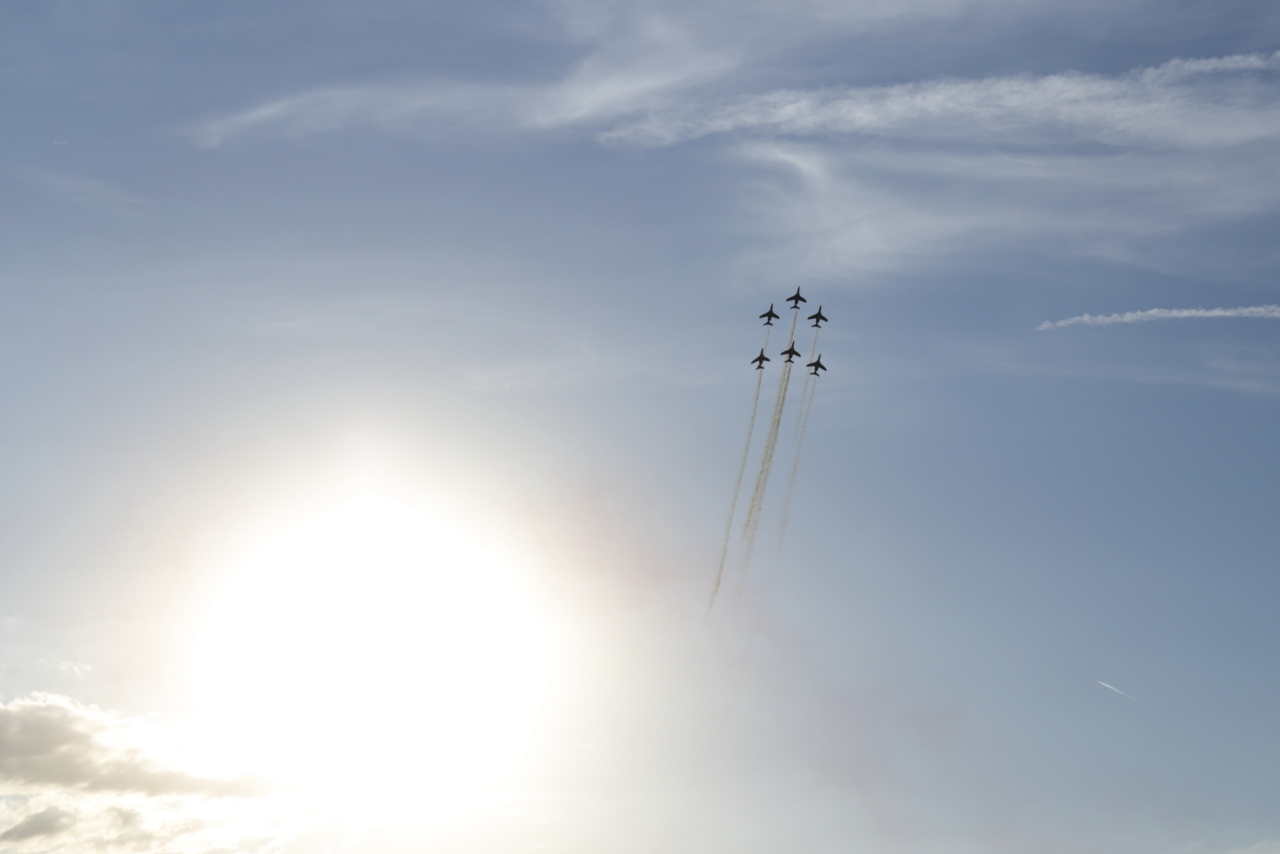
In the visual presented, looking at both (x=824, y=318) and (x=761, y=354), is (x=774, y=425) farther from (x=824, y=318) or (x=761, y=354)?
(x=824, y=318)

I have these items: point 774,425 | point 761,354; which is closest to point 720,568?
point 774,425

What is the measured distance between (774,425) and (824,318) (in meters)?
28.7

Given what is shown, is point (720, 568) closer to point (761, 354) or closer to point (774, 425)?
point (774, 425)

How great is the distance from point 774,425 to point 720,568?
32.6 meters

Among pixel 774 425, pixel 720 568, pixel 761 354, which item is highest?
pixel 761 354

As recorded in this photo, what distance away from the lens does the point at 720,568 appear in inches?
6545

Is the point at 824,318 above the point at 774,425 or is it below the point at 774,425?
above

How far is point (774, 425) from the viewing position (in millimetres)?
164875

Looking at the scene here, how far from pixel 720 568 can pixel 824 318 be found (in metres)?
60.0

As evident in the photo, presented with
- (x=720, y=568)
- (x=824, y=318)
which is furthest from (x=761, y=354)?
(x=720, y=568)

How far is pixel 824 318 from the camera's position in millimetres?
174125

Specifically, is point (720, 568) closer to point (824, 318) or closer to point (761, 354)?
point (761, 354)

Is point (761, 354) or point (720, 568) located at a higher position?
point (761, 354)

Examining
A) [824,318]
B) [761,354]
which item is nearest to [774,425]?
[761,354]
